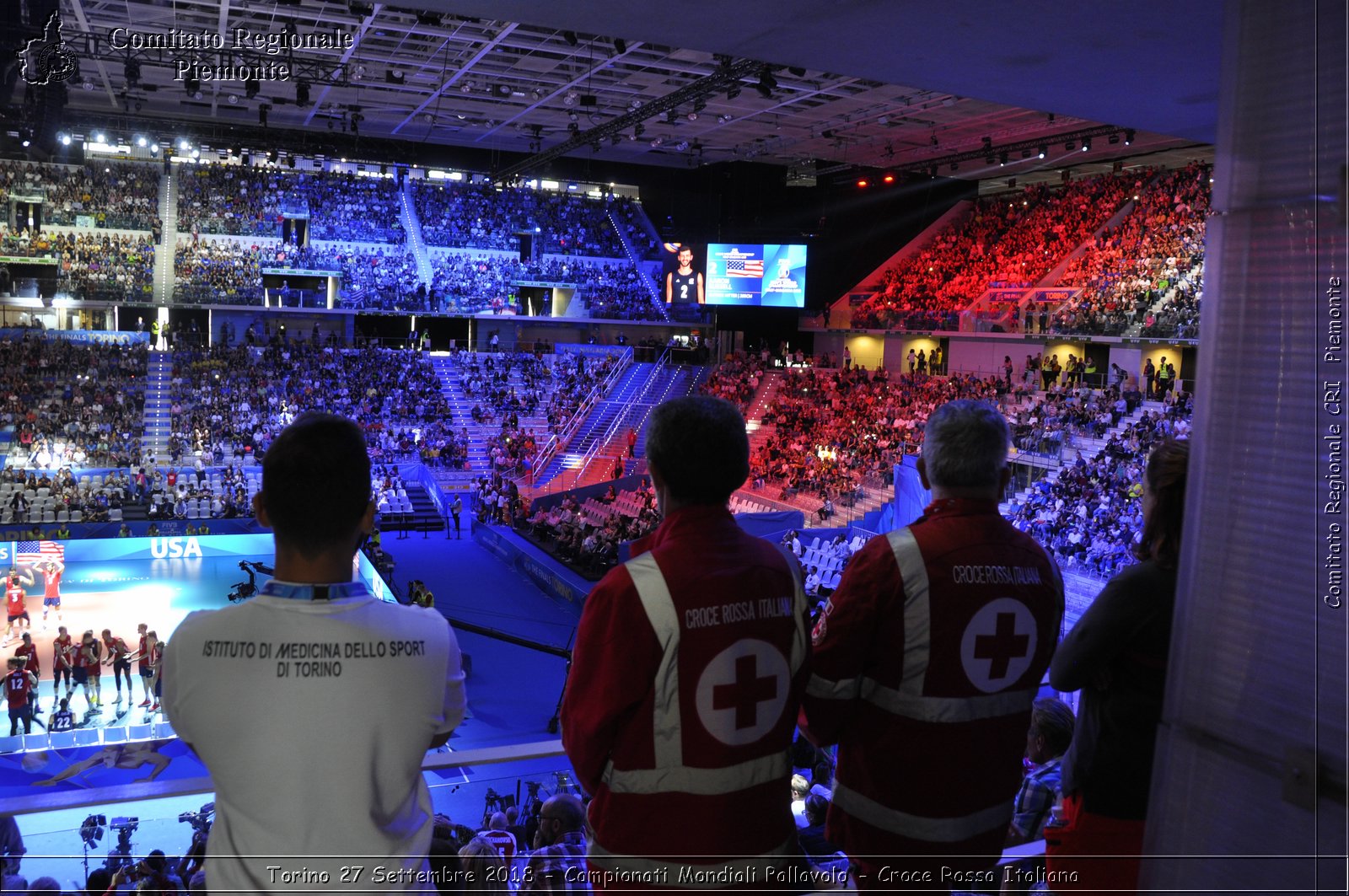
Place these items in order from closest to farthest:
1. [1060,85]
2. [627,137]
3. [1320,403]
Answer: [1320,403], [1060,85], [627,137]

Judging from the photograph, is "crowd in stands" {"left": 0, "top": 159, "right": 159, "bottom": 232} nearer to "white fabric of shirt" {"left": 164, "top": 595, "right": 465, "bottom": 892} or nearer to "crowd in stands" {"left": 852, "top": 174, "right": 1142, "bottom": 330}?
"crowd in stands" {"left": 852, "top": 174, "right": 1142, "bottom": 330}

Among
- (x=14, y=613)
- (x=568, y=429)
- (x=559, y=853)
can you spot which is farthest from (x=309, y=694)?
(x=568, y=429)

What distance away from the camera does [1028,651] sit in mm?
2002

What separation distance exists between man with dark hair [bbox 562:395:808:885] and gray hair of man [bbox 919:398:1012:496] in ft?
1.53

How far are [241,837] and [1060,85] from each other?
3695 millimetres

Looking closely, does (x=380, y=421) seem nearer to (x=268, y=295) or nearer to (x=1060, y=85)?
(x=268, y=295)

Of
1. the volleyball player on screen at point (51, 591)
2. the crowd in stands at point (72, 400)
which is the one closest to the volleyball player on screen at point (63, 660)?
the volleyball player on screen at point (51, 591)

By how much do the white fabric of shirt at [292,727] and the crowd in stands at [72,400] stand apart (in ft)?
67.6

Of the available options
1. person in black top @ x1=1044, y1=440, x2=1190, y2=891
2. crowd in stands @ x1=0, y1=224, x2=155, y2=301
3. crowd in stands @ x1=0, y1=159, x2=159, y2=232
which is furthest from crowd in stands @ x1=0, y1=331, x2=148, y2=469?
person in black top @ x1=1044, y1=440, x2=1190, y2=891

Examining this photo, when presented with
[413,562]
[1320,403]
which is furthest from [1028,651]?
[413,562]

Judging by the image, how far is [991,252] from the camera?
92.6 feet

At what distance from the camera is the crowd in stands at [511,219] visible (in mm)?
33406

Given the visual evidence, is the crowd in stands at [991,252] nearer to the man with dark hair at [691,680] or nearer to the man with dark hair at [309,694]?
the man with dark hair at [691,680]

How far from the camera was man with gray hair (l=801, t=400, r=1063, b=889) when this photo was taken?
191cm
